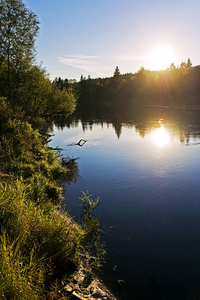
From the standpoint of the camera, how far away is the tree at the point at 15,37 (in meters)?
24.6

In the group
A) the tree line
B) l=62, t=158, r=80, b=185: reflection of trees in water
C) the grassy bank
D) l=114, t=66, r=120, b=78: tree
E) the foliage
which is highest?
l=114, t=66, r=120, b=78: tree

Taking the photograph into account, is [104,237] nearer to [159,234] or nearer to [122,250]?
[122,250]

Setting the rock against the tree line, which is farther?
the tree line

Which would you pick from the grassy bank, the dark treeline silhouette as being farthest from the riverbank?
the dark treeline silhouette

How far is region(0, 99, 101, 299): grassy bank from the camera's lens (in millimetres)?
4825

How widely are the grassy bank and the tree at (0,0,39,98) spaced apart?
44.8ft

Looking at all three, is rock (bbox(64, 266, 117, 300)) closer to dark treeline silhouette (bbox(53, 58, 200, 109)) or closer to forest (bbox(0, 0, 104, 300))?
forest (bbox(0, 0, 104, 300))

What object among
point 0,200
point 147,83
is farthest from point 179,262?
point 147,83

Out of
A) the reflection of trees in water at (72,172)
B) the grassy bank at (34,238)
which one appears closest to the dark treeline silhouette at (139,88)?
the reflection of trees in water at (72,172)

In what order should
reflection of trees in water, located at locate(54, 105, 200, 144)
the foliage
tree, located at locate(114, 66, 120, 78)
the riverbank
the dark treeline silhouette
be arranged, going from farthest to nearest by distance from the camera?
1. tree, located at locate(114, 66, 120, 78)
2. the dark treeline silhouette
3. reflection of trees in water, located at locate(54, 105, 200, 144)
4. the foliage
5. the riverbank

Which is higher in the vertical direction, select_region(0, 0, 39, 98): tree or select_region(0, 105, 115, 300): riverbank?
select_region(0, 0, 39, 98): tree

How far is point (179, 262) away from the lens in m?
8.88

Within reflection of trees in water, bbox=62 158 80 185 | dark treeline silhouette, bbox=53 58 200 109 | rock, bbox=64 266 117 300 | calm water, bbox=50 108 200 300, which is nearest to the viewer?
rock, bbox=64 266 117 300

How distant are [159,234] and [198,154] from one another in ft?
55.7
